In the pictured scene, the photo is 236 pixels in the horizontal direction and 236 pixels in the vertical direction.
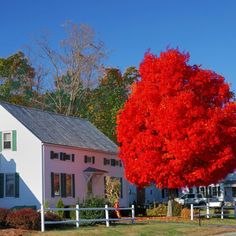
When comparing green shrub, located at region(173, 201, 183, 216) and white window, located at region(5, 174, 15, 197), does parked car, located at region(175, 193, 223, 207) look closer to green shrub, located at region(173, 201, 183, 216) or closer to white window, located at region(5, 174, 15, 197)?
green shrub, located at region(173, 201, 183, 216)

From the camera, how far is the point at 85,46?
6384 centimetres

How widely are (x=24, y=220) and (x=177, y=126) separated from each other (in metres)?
13.2

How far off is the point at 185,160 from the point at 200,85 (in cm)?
535

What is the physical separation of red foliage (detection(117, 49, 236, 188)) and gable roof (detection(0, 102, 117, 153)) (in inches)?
204

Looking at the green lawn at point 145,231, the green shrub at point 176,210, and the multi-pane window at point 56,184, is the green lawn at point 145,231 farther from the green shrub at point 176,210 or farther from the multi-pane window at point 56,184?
the multi-pane window at point 56,184

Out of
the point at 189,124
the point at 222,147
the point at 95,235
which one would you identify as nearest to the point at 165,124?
the point at 189,124

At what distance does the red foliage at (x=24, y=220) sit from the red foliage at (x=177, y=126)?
12108 millimetres

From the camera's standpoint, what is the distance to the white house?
1494 inches

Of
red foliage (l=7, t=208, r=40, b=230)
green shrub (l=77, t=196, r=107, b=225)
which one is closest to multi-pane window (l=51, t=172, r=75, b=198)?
green shrub (l=77, t=196, r=107, b=225)

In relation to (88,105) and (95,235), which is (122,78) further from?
(95,235)

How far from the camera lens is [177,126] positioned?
115 feet

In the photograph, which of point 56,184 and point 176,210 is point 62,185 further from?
point 176,210

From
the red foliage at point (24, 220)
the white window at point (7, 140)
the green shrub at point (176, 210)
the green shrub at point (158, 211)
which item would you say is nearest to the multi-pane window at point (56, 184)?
the white window at point (7, 140)

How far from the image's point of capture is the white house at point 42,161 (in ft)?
124
